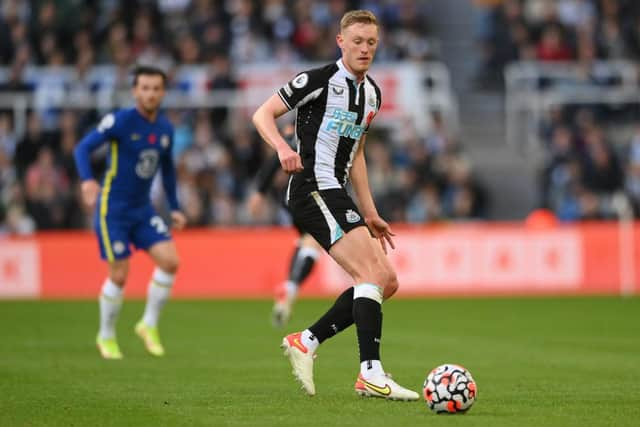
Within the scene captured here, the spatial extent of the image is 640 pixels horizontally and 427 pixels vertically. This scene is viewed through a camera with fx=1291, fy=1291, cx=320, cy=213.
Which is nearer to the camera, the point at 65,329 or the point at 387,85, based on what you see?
the point at 65,329

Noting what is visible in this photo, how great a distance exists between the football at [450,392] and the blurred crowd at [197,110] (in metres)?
13.0

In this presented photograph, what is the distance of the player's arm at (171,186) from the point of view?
12.2 metres

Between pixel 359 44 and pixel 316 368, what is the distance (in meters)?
3.26

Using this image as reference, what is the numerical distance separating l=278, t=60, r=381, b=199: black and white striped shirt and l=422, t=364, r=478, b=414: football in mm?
1522

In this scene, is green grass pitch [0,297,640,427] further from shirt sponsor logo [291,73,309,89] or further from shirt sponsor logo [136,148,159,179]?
shirt sponsor logo [291,73,309,89]

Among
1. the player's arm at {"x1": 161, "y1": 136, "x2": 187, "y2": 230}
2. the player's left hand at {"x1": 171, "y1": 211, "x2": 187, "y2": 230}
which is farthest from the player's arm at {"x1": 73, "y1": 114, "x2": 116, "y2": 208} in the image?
the player's left hand at {"x1": 171, "y1": 211, "x2": 187, "y2": 230}

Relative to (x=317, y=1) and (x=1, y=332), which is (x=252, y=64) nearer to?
(x=317, y=1)

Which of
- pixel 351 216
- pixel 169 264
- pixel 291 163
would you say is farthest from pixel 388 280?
pixel 169 264

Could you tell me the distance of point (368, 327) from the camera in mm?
8203

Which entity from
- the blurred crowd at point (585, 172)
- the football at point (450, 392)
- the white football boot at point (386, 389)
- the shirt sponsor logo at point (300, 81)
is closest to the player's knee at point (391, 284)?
the white football boot at point (386, 389)

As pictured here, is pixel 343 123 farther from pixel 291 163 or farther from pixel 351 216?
pixel 291 163

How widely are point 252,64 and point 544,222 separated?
21.0 ft

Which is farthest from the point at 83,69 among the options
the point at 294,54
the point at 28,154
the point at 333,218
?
the point at 333,218

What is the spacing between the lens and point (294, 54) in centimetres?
2528
